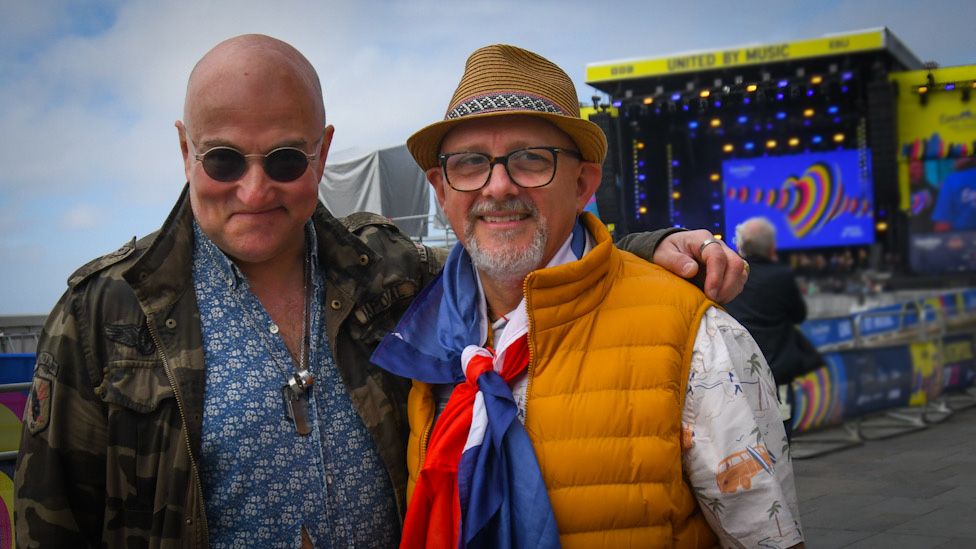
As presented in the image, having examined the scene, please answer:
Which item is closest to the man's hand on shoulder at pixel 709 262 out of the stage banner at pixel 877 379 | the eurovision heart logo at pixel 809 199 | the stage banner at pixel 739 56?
the stage banner at pixel 877 379

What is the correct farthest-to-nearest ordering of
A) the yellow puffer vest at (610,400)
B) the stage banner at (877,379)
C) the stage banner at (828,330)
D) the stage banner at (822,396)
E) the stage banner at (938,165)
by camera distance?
the stage banner at (938,165) < the stage banner at (877,379) < the stage banner at (828,330) < the stage banner at (822,396) < the yellow puffer vest at (610,400)

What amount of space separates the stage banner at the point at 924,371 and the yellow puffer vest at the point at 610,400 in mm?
8915

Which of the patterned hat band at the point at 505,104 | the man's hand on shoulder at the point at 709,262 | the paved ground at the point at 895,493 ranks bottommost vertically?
the paved ground at the point at 895,493

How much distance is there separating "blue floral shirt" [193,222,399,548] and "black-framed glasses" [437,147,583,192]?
54 cm

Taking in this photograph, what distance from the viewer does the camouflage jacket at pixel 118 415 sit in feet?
6.39

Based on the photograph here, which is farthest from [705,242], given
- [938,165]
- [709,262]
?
[938,165]

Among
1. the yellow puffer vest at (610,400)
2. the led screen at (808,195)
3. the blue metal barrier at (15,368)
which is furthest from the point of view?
the led screen at (808,195)

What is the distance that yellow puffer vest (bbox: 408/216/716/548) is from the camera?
1876mm

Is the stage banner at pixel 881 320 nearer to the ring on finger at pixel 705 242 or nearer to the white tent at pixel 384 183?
the white tent at pixel 384 183

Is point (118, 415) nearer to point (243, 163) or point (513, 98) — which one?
point (243, 163)

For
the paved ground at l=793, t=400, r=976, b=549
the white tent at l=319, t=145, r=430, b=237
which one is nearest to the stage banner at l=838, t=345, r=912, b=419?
the paved ground at l=793, t=400, r=976, b=549

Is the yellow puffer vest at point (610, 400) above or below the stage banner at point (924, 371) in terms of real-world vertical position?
above

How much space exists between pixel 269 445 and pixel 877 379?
8.86 meters

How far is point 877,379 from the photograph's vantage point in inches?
371
